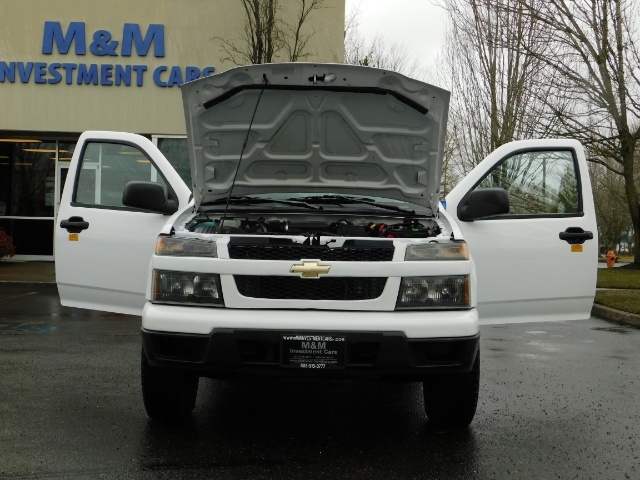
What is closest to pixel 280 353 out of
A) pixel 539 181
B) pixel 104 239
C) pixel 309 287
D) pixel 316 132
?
pixel 309 287

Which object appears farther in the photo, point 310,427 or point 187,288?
point 310,427

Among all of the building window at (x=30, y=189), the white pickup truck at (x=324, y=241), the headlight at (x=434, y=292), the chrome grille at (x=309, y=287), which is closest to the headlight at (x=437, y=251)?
the white pickup truck at (x=324, y=241)

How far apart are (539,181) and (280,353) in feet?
9.35

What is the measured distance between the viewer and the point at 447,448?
15.0 ft

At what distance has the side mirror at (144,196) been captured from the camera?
552 cm

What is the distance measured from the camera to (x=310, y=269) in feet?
14.6

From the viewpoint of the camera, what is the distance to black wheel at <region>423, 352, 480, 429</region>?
479cm

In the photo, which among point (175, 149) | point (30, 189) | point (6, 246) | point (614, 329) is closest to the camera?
point (614, 329)

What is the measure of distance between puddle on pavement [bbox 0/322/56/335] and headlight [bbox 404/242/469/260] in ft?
19.0

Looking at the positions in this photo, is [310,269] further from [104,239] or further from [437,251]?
[104,239]

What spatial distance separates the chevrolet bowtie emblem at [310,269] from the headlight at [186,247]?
1.45ft

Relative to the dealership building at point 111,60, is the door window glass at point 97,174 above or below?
below

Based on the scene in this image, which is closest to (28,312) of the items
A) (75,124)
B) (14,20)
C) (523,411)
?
(523,411)

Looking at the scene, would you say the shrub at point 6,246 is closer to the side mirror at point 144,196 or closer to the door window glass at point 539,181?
the side mirror at point 144,196
